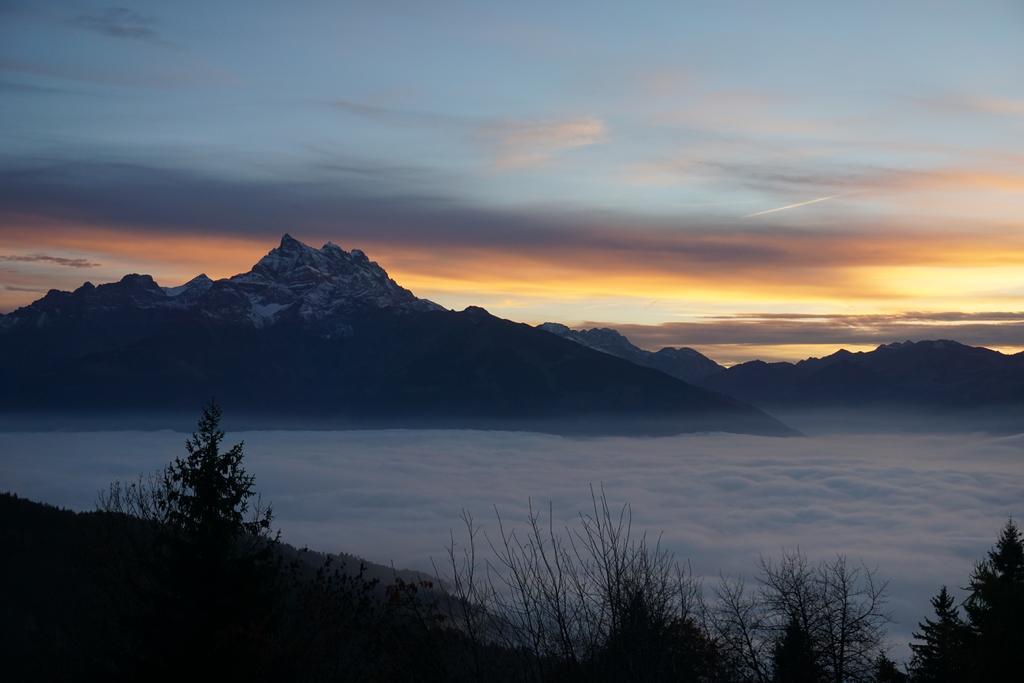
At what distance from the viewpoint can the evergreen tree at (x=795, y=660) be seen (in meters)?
35.1

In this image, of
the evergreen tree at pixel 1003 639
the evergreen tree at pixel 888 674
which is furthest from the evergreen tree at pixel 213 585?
the evergreen tree at pixel 888 674

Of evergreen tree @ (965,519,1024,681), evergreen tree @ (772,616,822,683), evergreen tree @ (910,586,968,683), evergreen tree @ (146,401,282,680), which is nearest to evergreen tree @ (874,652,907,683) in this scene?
evergreen tree @ (910,586,968,683)

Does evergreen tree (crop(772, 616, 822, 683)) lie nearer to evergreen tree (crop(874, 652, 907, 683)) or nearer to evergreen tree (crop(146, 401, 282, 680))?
evergreen tree (crop(874, 652, 907, 683))

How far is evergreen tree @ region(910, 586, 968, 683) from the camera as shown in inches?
953

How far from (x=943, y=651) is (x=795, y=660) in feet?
21.7

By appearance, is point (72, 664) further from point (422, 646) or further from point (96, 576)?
point (422, 646)

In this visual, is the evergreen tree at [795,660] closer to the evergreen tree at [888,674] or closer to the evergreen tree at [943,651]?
the evergreen tree at [888,674]

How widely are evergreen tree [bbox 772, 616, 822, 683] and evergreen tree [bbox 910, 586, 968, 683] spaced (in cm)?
400

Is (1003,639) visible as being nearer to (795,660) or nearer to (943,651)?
(943,651)

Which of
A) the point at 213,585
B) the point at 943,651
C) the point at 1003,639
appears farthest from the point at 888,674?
the point at 213,585

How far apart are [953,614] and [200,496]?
34.4 m

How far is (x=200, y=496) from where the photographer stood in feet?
59.1

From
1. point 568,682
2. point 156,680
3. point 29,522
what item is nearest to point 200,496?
point 156,680

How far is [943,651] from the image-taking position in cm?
3039
